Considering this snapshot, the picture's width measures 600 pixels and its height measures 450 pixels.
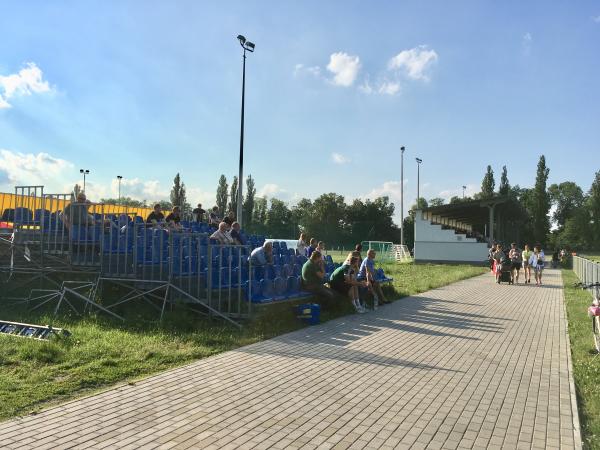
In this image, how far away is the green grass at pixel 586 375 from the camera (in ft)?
15.4

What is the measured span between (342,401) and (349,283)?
6.55 metres

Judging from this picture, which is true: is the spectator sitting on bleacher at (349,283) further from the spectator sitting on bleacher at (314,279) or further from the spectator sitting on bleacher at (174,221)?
the spectator sitting on bleacher at (174,221)

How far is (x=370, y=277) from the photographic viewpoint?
42.3 feet

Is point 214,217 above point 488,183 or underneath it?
underneath

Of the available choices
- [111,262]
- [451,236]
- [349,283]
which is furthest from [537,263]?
[111,262]

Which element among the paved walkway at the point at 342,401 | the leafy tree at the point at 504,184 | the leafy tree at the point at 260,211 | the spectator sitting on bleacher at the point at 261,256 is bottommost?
the paved walkway at the point at 342,401

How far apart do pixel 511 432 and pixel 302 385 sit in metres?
2.31

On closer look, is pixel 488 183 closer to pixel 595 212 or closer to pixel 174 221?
pixel 595 212

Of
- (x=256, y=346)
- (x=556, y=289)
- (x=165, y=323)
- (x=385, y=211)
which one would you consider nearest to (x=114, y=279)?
(x=165, y=323)

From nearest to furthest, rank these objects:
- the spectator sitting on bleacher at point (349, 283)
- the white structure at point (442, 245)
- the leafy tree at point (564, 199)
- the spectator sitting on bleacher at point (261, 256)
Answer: the spectator sitting on bleacher at point (261, 256)
the spectator sitting on bleacher at point (349, 283)
the white structure at point (442, 245)
the leafy tree at point (564, 199)

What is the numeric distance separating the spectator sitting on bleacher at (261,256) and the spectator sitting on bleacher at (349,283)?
1996 millimetres

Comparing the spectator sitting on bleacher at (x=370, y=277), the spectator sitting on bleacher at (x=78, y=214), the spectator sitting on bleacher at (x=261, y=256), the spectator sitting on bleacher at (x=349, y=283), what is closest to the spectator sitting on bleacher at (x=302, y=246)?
the spectator sitting on bleacher at (x=370, y=277)

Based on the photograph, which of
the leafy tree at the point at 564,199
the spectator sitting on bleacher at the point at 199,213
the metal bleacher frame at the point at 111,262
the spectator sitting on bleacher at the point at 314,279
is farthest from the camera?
the leafy tree at the point at 564,199

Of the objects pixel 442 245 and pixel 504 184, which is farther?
pixel 504 184
